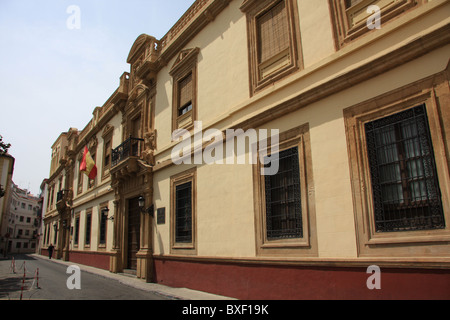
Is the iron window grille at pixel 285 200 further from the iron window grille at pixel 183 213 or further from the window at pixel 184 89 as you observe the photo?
the window at pixel 184 89

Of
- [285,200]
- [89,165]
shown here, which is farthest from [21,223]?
[285,200]

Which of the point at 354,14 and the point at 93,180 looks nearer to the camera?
the point at 354,14

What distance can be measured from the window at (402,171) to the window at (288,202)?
901 millimetres

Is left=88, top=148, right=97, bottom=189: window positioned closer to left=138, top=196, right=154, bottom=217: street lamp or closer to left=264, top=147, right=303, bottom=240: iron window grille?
left=138, top=196, right=154, bottom=217: street lamp

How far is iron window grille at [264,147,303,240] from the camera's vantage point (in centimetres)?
607

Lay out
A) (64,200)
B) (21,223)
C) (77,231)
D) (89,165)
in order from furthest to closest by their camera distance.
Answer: (21,223), (64,200), (77,231), (89,165)

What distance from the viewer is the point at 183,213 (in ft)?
31.4

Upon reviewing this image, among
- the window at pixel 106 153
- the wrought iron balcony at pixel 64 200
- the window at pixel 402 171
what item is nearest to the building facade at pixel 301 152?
the window at pixel 402 171

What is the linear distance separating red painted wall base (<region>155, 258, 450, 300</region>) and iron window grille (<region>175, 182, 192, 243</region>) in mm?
743

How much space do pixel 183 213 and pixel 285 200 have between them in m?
4.08

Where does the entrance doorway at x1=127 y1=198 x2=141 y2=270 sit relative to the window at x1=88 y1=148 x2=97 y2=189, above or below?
below

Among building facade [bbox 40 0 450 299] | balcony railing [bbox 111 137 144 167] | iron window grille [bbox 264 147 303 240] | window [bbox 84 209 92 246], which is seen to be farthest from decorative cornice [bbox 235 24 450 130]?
window [bbox 84 209 92 246]

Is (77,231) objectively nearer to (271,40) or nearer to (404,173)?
(271,40)
